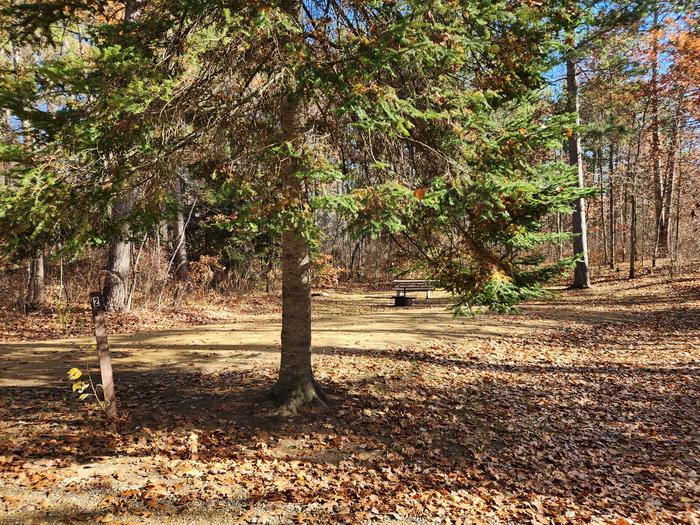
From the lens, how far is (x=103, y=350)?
5.46 metres

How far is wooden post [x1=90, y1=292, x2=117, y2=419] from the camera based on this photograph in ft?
17.7

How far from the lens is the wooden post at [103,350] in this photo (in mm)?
5387

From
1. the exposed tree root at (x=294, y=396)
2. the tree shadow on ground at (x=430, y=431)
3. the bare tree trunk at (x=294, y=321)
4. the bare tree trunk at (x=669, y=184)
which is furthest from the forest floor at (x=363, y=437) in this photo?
the bare tree trunk at (x=669, y=184)

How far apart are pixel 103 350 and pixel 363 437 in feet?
11.0

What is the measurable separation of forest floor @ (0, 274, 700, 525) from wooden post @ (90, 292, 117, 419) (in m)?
0.31

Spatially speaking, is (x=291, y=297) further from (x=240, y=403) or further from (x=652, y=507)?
(x=652, y=507)

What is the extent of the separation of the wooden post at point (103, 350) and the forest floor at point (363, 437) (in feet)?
1.01

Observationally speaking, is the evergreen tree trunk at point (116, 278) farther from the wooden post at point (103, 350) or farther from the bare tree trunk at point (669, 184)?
the bare tree trunk at point (669, 184)

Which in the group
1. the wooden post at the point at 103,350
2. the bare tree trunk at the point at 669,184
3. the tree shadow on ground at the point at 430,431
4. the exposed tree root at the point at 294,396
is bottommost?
the tree shadow on ground at the point at 430,431

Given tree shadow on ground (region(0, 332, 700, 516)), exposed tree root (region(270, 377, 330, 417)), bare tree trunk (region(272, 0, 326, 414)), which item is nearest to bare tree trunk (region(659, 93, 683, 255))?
tree shadow on ground (region(0, 332, 700, 516))

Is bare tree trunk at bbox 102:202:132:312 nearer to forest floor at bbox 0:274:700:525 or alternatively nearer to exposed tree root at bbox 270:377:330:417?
forest floor at bbox 0:274:700:525

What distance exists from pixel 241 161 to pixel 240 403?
3417 millimetres

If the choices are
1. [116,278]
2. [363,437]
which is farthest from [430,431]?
[116,278]

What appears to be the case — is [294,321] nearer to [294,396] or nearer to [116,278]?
[294,396]
